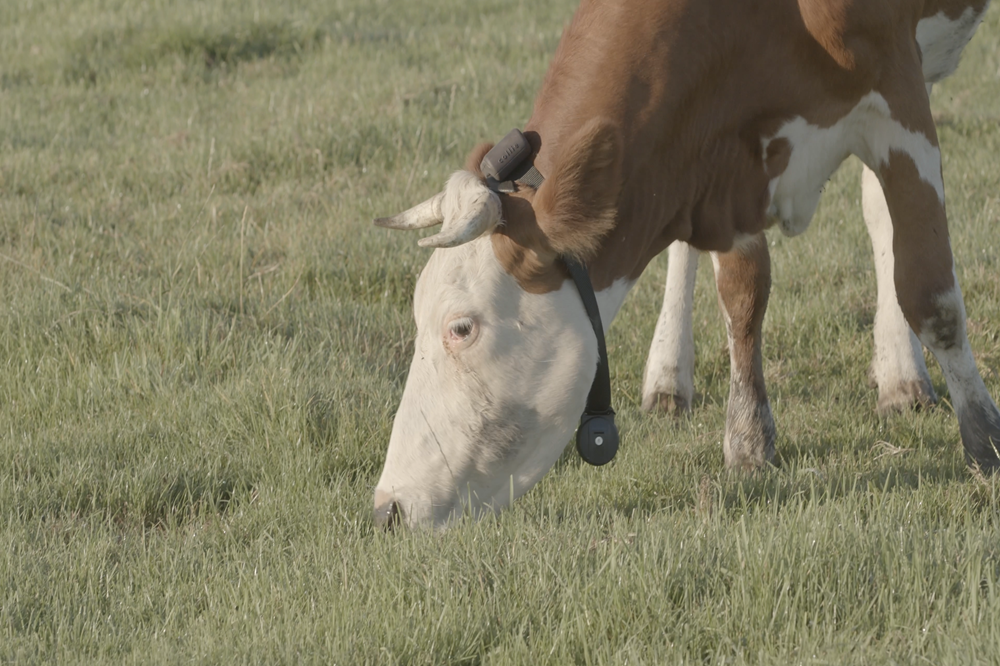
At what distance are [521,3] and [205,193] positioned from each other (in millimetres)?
6084

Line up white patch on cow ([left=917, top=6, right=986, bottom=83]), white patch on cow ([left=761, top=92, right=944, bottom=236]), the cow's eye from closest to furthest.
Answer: the cow's eye
white patch on cow ([left=761, top=92, right=944, bottom=236])
white patch on cow ([left=917, top=6, right=986, bottom=83])

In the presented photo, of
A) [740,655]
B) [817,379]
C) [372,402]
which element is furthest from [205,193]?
[740,655]

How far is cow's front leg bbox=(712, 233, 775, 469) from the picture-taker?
446cm

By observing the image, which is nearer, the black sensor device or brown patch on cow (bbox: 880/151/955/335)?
the black sensor device

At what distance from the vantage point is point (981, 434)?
13.4 feet

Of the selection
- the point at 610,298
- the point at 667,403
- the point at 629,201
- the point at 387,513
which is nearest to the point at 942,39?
the point at 667,403

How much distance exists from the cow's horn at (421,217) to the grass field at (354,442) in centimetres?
93

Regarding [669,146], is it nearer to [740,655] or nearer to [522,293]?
[522,293]

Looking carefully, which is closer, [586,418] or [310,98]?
[586,418]

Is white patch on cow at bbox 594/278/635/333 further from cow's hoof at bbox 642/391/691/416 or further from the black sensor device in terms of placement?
cow's hoof at bbox 642/391/691/416

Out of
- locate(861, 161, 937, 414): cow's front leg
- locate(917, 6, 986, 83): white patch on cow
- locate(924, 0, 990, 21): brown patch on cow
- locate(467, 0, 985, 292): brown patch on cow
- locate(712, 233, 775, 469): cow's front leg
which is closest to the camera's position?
locate(467, 0, 985, 292): brown patch on cow

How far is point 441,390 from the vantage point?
3.45m

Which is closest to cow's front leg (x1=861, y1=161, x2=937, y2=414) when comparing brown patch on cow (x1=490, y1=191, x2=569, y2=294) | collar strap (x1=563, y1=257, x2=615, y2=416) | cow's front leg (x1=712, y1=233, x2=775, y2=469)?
cow's front leg (x1=712, y1=233, x2=775, y2=469)

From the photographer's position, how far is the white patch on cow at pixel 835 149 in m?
3.98
